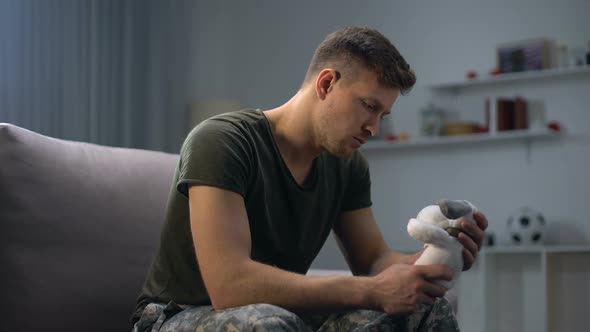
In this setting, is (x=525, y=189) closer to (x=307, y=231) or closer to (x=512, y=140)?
(x=512, y=140)

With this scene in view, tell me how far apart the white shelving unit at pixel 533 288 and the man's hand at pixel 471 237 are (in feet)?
8.81

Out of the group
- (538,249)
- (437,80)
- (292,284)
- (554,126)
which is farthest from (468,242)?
(437,80)

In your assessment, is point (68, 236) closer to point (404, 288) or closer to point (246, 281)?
point (246, 281)

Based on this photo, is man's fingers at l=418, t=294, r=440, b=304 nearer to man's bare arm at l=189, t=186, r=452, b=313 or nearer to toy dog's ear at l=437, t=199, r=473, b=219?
man's bare arm at l=189, t=186, r=452, b=313

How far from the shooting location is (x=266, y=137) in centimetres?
165

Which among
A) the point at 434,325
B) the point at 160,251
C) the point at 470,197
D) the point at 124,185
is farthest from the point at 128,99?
the point at 434,325

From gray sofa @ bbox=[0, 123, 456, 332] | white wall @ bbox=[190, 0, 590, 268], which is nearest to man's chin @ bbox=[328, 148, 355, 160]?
gray sofa @ bbox=[0, 123, 456, 332]

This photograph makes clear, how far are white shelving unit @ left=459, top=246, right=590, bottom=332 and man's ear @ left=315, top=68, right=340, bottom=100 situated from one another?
8.71ft

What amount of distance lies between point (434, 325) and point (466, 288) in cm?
287

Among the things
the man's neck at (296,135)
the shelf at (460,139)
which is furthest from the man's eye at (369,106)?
the shelf at (460,139)

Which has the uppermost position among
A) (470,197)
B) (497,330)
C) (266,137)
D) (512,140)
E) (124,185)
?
(266,137)

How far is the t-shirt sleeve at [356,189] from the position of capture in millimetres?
1862

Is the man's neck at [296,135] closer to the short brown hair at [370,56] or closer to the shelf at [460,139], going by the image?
the short brown hair at [370,56]

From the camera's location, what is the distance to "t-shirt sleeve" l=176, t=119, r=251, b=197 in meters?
1.44
